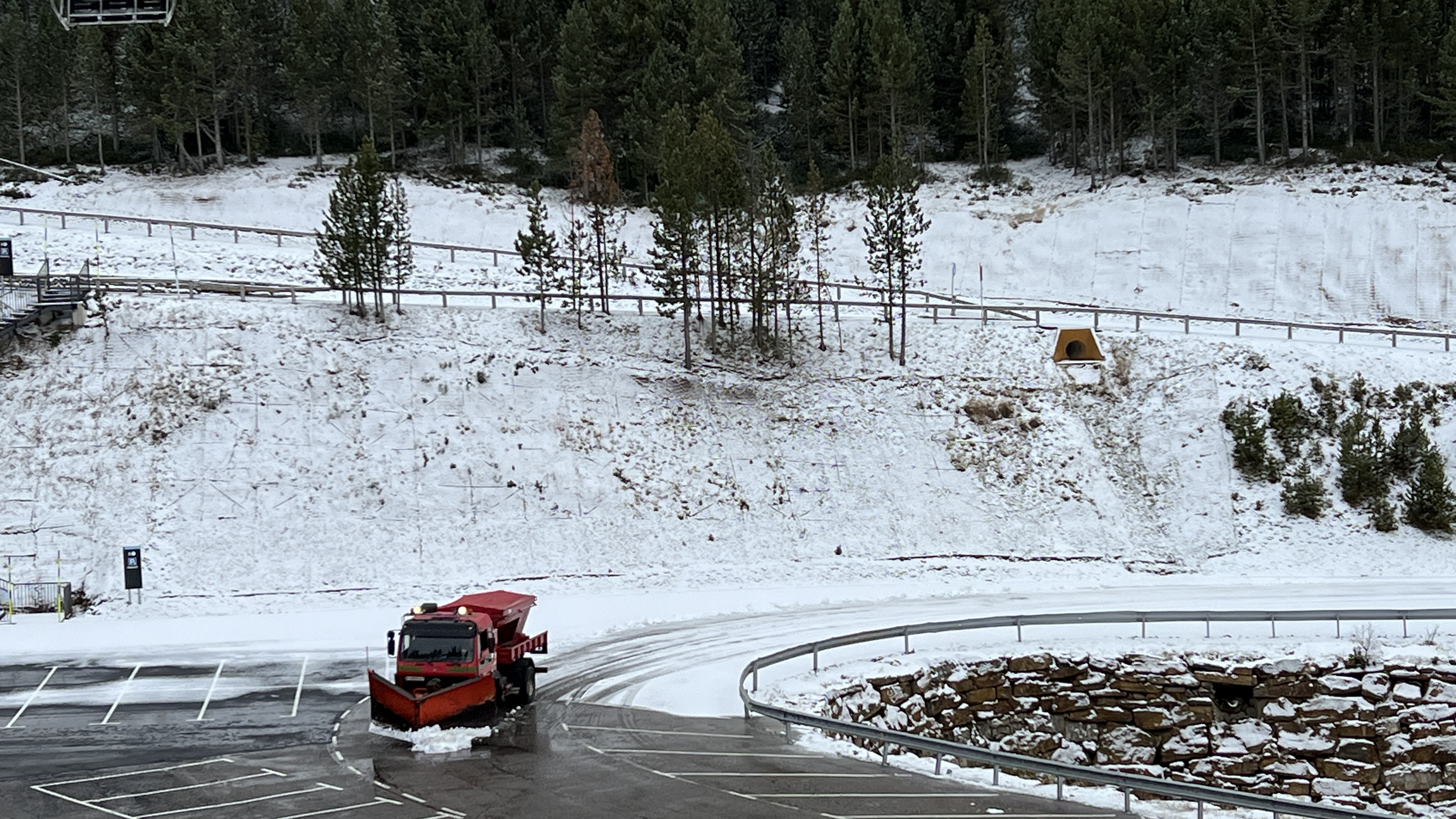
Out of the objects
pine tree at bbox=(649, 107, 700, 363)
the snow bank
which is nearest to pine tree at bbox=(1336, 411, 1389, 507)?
pine tree at bbox=(649, 107, 700, 363)

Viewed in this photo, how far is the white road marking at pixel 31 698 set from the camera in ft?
70.7

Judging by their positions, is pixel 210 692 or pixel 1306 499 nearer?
pixel 210 692

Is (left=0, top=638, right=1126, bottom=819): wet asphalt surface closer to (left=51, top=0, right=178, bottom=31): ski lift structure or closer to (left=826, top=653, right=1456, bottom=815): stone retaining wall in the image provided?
(left=826, top=653, right=1456, bottom=815): stone retaining wall

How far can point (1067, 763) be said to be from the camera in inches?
960

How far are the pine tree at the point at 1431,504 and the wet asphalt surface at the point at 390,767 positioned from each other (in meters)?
27.0

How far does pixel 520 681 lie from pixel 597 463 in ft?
61.6

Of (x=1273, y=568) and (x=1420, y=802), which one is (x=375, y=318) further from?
(x=1420, y=802)

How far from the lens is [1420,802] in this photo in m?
25.2

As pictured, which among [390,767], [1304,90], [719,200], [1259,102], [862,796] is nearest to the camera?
[862,796]

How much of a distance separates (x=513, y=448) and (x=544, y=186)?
4044 cm

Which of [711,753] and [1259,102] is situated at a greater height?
[1259,102]

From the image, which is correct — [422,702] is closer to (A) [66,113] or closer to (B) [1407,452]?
(B) [1407,452]

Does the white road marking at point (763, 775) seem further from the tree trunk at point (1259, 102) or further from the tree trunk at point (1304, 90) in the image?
the tree trunk at point (1304, 90)

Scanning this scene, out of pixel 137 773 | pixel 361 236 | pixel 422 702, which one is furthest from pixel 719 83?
pixel 137 773
